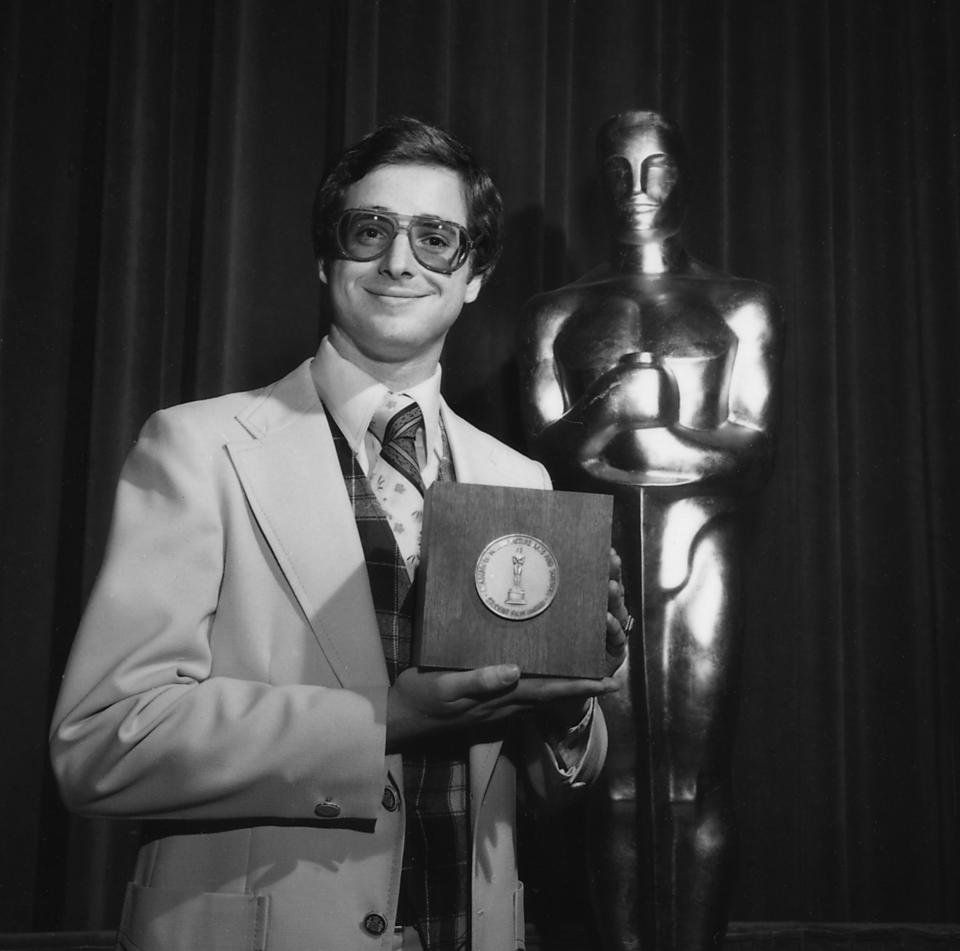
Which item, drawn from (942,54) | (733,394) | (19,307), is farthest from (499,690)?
(942,54)

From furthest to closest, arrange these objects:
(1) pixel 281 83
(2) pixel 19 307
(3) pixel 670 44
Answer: (3) pixel 670 44, (1) pixel 281 83, (2) pixel 19 307

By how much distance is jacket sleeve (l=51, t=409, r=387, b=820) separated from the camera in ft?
3.51

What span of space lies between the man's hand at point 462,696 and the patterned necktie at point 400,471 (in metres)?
0.21

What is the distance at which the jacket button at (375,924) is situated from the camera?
3.63 feet

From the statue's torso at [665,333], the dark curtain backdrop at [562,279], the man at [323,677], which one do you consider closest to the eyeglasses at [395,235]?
the man at [323,677]

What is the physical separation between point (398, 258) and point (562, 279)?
4.46 feet

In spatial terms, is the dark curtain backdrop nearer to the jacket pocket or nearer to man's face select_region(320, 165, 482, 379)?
man's face select_region(320, 165, 482, 379)

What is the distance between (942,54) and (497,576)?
2374 millimetres

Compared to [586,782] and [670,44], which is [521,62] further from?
[586,782]

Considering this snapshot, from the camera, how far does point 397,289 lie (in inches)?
54.0

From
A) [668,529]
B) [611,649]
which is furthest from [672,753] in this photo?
[611,649]

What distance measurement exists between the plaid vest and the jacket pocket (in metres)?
0.16

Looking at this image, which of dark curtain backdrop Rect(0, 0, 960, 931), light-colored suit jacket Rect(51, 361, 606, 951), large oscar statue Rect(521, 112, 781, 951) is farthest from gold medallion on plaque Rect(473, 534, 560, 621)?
dark curtain backdrop Rect(0, 0, 960, 931)

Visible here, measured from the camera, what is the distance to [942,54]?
9.53 feet
